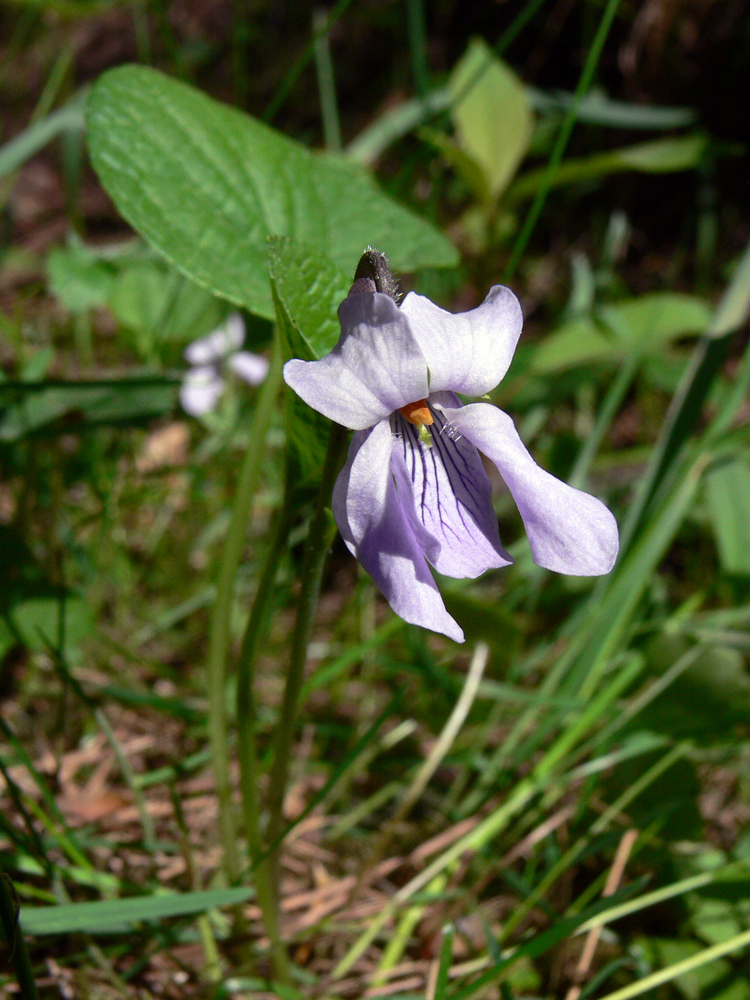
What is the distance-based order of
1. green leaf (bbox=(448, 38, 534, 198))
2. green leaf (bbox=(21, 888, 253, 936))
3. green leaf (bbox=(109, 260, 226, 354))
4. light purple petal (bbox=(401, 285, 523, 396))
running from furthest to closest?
green leaf (bbox=(448, 38, 534, 198)) < green leaf (bbox=(109, 260, 226, 354)) < green leaf (bbox=(21, 888, 253, 936)) < light purple petal (bbox=(401, 285, 523, 396))

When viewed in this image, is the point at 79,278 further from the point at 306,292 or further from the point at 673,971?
the point at 673,971

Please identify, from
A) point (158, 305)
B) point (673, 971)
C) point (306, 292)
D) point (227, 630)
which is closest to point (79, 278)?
point (158, 305)

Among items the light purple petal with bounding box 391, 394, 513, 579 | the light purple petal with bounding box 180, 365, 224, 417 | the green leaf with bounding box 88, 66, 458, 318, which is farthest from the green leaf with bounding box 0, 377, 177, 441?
the light purple petal with bounding box 391, 394, 513, 579

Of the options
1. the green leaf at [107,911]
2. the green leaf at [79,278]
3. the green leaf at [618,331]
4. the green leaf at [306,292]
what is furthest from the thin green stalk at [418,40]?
the green leaf at [107,911]

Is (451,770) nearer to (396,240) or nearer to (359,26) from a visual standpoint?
(396,240)

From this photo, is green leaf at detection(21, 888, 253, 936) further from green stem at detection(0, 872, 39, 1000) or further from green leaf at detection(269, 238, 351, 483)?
green leaf at detection(269, 238, 351, 483)

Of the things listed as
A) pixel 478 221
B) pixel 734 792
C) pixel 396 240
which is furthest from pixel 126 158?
pixel 478 221

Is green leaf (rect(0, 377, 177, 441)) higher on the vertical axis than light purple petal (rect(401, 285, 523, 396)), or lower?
lower
